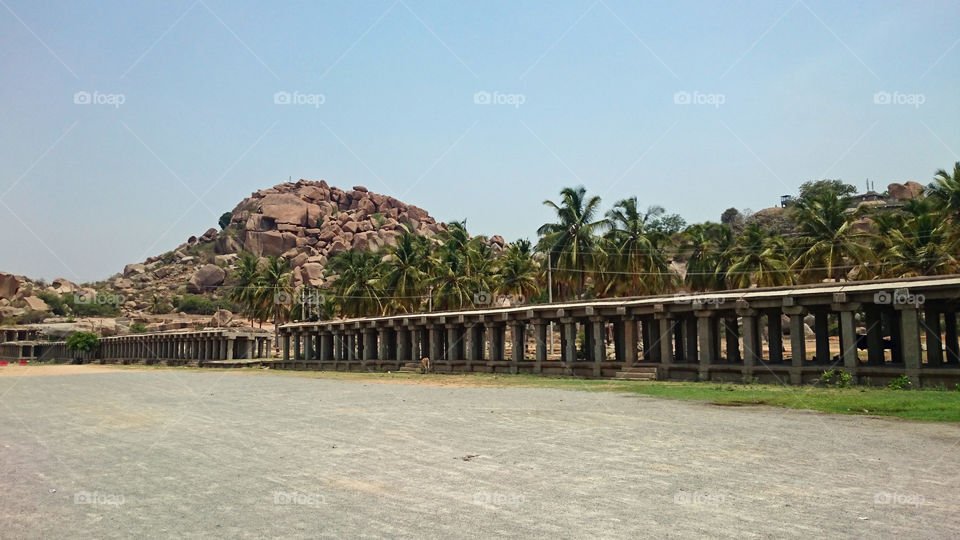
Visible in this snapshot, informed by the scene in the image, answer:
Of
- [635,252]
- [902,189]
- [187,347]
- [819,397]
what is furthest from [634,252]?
[902,189]

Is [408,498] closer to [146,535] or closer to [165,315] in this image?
[146,535]

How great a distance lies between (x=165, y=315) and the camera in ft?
463

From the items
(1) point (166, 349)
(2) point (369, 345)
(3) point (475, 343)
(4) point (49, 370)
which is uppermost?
(3) point (475, 343)

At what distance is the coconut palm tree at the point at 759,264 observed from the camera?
5231cm

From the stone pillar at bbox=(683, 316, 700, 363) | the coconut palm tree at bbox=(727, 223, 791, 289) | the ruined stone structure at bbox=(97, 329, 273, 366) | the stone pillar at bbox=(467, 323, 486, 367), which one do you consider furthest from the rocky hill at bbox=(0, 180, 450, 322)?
the stone pillar at bbox=(683, 316, 700, 363)

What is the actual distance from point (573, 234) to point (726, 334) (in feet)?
65.0

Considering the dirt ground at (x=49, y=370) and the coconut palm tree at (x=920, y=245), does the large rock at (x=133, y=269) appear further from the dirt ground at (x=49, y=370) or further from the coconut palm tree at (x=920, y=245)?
the coconut palm tree at (x=920, y=245)

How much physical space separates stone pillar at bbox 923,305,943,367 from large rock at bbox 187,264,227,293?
473 ft

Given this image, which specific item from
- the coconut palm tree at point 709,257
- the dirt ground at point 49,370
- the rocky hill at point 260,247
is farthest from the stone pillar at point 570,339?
the rocky hill at point 260,247

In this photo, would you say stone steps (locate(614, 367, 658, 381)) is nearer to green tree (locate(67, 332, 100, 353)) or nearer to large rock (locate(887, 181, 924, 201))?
green tree (locate(67, 332, 100, 353))

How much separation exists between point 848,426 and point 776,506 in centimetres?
661

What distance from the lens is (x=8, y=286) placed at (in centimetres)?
14650

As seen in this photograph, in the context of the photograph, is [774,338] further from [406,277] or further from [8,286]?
[8,286]

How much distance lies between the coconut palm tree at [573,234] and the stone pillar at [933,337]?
1016 inches
